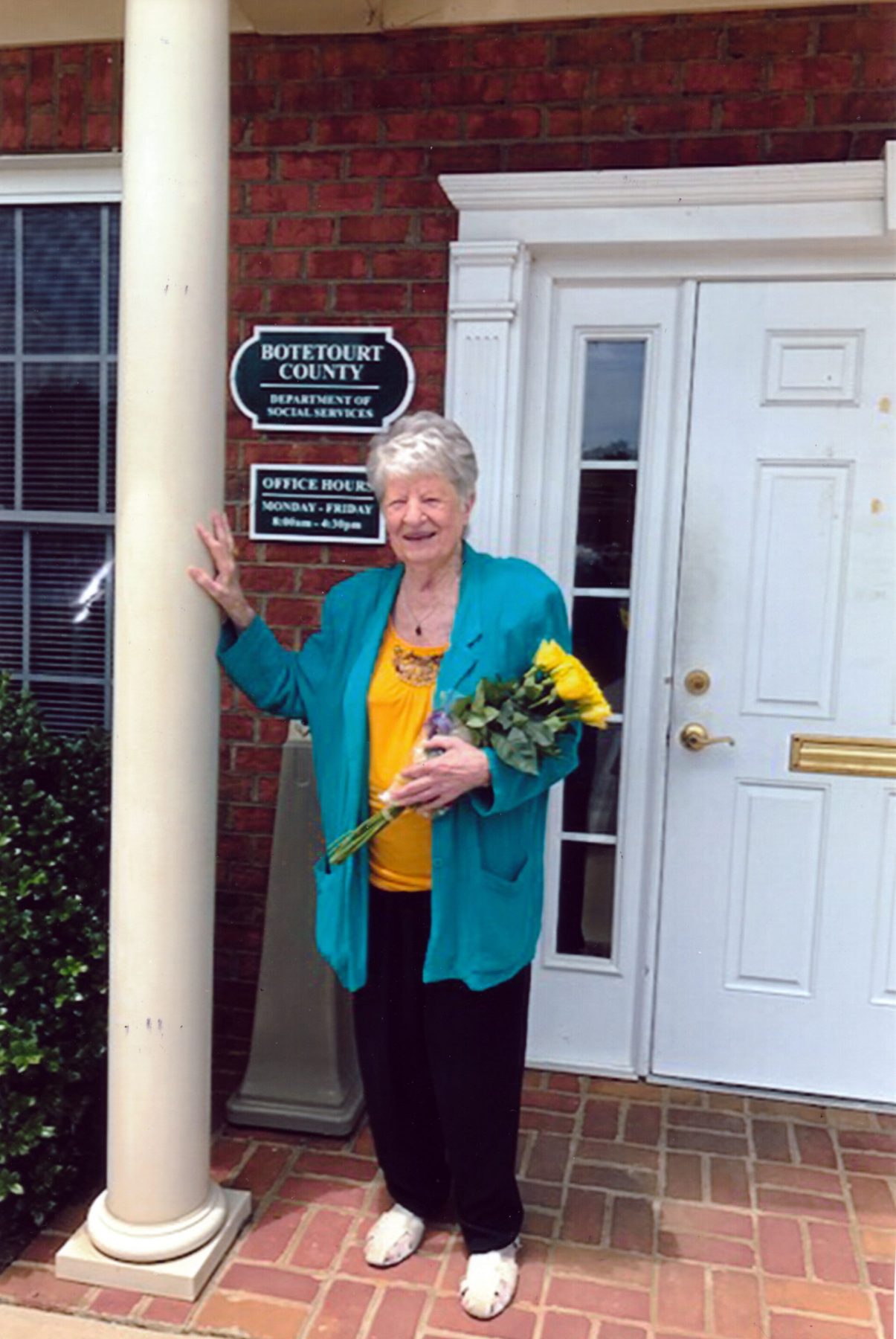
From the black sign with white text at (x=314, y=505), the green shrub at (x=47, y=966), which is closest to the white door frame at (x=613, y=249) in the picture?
the black sign with white text at (x=314, y=505)

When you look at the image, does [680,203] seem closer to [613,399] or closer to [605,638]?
[613,399]

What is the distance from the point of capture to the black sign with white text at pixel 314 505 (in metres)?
3.41

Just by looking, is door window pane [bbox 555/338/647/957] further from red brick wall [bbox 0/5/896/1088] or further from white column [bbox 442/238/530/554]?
red brick wall [bbox 0/5/896/1088]

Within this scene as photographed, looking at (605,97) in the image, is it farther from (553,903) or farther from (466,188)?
(553,903)

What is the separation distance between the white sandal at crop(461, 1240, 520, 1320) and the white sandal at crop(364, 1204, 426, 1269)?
15 centimetres

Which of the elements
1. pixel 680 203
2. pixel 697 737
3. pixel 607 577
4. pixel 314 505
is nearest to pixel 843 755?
pixel 697 737

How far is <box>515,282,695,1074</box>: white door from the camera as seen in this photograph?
11.0ft

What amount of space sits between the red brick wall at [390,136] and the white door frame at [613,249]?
0.31 feet

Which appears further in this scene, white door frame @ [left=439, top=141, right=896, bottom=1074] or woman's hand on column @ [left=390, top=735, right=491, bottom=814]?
white door frame @ [left=439, top=141, right=896, bottom=1074]

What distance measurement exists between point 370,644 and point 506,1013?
34.2 inches

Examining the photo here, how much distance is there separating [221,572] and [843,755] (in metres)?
1.90

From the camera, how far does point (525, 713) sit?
2328 mm

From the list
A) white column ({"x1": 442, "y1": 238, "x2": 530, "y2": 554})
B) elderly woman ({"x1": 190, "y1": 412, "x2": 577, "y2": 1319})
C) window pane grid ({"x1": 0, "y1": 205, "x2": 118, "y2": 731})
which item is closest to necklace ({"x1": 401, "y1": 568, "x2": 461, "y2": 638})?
elderly woman ({"x1": 190, "y1": 412, "x2": 577, "y2": 1319})

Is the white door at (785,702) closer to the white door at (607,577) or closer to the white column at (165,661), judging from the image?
the white door at (607,577)
